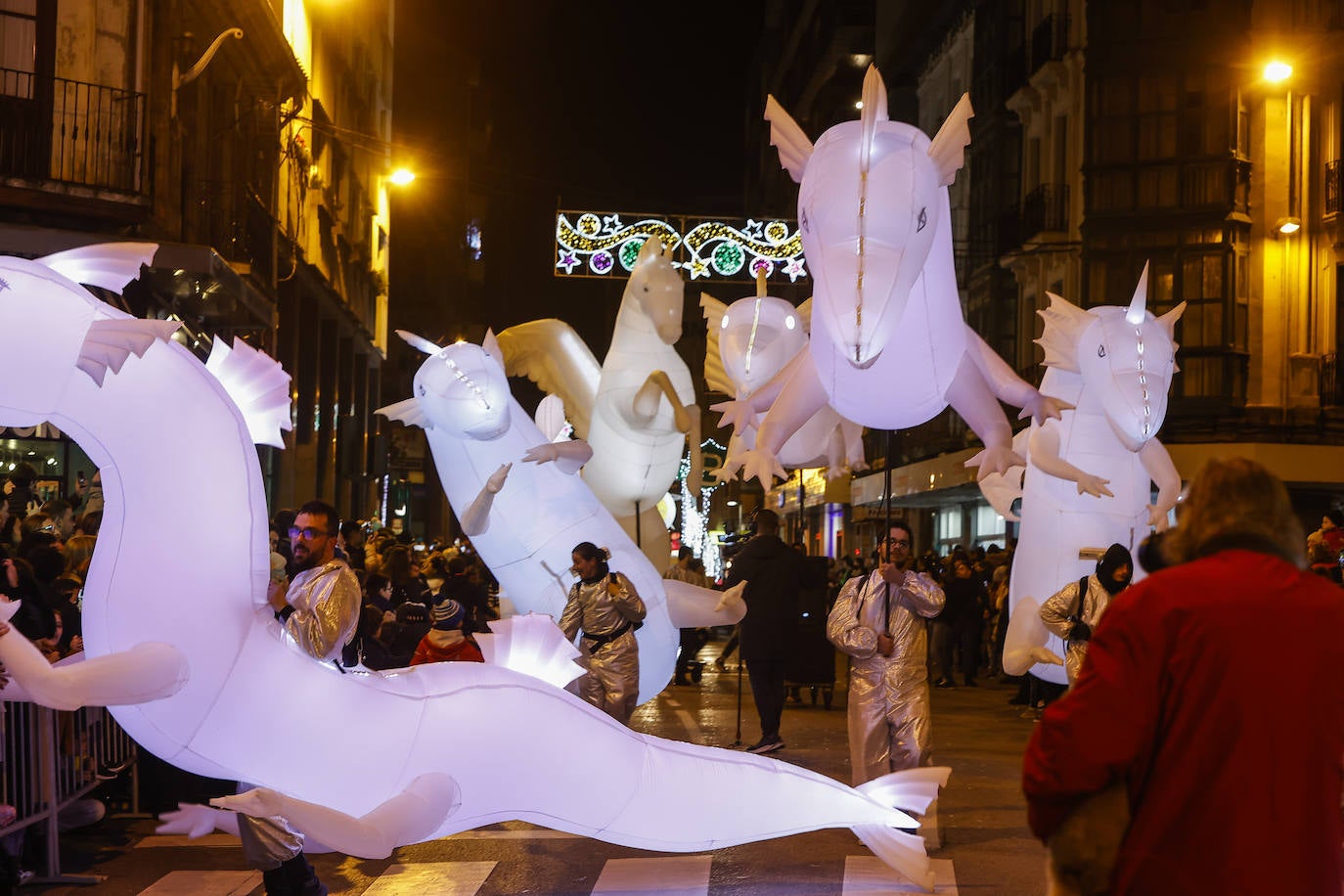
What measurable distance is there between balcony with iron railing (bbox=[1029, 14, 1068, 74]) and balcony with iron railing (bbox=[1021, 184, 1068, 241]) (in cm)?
223

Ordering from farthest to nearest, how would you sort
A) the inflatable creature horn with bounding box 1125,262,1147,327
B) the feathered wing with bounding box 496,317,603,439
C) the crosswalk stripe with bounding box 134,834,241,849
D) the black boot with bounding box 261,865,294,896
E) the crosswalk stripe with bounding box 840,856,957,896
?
the feathered wing with bounding box 496,317,603,439, the inflatable creature horn with bounding box 1125,262,1147,327, the crosswalk stripe with bounding box 134,834,241,849, the crosswalk stripe with bounding box 840,856,957,896, the black boot with bounding box 261,865,294,896

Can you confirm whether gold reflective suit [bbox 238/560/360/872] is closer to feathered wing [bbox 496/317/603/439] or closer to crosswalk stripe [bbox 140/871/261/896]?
crosswalk stripe [bbox 140/871/261/896]

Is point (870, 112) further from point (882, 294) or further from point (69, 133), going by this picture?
point (69, 133)

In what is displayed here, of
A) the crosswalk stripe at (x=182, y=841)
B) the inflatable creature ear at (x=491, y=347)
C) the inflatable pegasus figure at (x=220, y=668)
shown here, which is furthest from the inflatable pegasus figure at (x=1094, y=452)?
the inflatable pegasus figure at (x=220, y=668)

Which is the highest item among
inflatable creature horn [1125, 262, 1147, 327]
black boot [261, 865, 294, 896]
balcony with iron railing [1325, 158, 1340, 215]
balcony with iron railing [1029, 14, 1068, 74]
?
balcony with iron railing [1029, 14, 1068, 74]

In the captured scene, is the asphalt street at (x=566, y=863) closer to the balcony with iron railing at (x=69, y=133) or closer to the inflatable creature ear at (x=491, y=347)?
the inflatable creature ear at (x=491, y=347)

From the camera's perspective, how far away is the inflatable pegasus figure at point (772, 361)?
10.8 m

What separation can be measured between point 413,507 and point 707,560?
→ 682 inches

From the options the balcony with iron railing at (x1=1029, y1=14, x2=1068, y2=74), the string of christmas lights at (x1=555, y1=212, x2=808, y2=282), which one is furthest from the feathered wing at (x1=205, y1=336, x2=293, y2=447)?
the balcony with iron railing at (x1=1029, y1=14, x2=1068, y2=74)

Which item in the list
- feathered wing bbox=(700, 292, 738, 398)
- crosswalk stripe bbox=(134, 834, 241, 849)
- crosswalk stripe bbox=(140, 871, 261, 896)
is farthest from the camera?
feathered wing bbox=(700, 292, 738, 398)

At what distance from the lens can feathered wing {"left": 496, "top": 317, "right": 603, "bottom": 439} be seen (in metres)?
13.8

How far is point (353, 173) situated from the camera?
120 feet

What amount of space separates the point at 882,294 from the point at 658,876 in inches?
124

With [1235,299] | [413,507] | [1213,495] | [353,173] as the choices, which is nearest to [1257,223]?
[1235,299]
